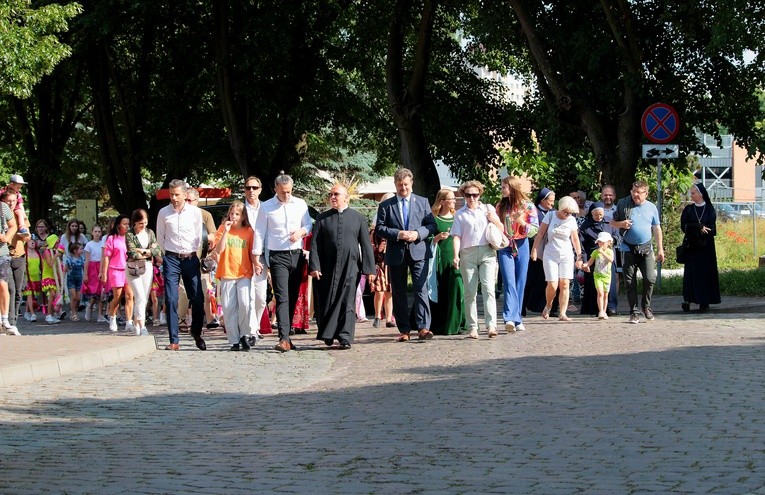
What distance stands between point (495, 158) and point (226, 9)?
7546 millimetres

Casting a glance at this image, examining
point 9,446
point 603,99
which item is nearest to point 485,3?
point 603,99

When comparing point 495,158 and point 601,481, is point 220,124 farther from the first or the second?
point 601,481

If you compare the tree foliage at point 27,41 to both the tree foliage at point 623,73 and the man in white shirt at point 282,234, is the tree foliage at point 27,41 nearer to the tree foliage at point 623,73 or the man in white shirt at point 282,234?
the tree foliage at point 623,73

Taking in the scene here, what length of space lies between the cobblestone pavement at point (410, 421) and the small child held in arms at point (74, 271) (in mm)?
7990

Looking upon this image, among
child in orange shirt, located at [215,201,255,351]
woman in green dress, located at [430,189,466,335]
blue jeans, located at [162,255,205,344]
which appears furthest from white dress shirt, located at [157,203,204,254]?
woman in green dress, located at [430,189,466,335]

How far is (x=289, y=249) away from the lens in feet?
49.3

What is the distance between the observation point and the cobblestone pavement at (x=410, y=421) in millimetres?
6930

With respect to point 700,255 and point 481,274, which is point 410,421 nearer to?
point 481,274

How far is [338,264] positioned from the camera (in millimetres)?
14781

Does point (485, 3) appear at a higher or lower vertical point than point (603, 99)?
higher

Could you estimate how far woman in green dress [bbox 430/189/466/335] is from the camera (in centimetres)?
1620

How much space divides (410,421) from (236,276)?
6.35 metres

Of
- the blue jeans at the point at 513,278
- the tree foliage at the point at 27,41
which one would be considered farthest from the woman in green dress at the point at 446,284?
the tree foliage at the point at 27,41

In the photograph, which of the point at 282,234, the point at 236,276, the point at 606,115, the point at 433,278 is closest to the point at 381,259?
the point at 433,278
